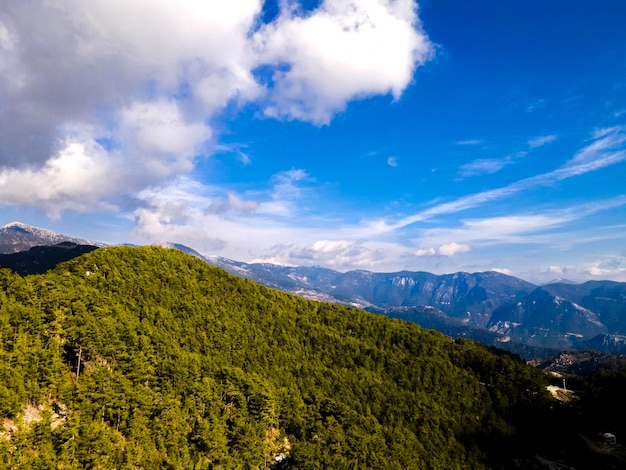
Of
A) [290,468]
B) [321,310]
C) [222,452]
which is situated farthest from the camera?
[321,310]

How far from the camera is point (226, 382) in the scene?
8375 cm

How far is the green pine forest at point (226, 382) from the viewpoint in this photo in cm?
5688

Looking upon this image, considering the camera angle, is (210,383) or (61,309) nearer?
(61,309)

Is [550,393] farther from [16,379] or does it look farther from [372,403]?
[16,379]

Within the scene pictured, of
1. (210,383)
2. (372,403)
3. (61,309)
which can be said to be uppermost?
(61,309)

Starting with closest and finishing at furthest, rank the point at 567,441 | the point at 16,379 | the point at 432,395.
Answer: the point at 16,379
the point at 567,441
the point at 432,395

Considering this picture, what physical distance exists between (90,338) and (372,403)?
81.3 metres

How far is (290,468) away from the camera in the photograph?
72062 mm

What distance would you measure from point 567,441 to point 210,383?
108 m

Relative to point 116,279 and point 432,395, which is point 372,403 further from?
point 116,279

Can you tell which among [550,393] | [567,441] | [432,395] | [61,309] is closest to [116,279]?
[61,309]

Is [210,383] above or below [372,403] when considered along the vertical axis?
above

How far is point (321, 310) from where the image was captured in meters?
152

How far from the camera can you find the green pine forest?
56.9 m
